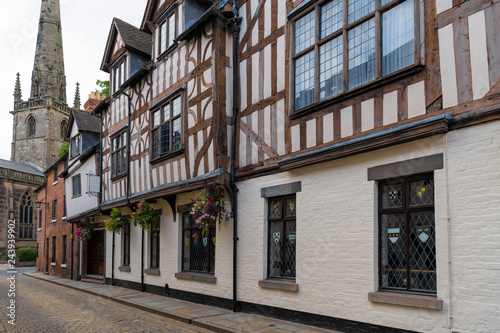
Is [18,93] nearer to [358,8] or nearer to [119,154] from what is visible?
[119,154]

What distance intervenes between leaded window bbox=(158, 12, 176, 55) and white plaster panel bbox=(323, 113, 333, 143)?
22.7ft

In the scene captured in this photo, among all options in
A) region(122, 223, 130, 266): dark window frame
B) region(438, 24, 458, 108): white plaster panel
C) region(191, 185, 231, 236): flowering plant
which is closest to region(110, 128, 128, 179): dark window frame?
region(122, 223, 130, 266): dark window frame

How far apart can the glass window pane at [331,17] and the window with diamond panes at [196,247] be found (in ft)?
19.2

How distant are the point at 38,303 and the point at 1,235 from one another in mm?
41367

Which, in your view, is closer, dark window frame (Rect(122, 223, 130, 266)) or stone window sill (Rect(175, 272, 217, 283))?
stone window sill (Rect(175, 272, 217, 283))

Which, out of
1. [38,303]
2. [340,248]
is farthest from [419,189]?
[38,303]

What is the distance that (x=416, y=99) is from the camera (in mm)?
6766

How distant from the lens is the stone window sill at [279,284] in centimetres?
Result: 871

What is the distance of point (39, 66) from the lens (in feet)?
224

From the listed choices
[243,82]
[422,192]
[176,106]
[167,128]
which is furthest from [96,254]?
[422,192]

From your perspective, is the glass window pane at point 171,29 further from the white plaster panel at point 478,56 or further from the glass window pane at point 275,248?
the white plaster panel at point 478,56

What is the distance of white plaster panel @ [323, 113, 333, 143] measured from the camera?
8250 mm

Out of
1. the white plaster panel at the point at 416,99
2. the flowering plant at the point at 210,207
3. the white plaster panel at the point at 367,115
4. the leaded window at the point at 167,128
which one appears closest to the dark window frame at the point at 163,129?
the leaded window at the point at 167,128

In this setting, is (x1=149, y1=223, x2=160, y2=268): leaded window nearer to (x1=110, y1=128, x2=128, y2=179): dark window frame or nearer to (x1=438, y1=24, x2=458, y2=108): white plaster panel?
(x1=110, y1=128, x2=128, y2=179): dark window frame
